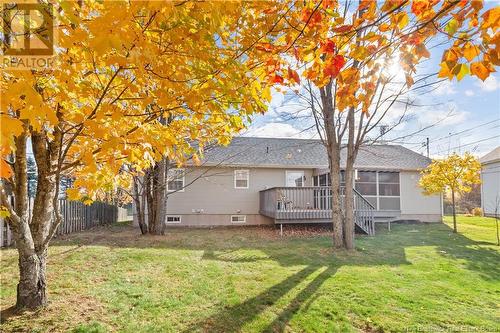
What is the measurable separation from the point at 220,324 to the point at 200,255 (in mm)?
4212

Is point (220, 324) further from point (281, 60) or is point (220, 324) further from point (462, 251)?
point (462, 251)

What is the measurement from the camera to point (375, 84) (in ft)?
10.2

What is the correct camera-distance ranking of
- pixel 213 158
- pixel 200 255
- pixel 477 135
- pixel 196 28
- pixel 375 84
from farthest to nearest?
pixel 477 135 < pixel 213 158 < pixel 200 255 < pixel 375 84 < pixel 196 28

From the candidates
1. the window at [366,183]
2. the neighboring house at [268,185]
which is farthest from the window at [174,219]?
the window at [366,183]

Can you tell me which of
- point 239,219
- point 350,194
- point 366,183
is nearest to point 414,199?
point 366,183

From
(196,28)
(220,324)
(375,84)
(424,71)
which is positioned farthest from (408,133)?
(196,28)

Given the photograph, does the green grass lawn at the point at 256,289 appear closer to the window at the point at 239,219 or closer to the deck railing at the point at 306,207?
the deck railing at the point at 306,207

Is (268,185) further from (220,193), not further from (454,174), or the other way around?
(454,174)

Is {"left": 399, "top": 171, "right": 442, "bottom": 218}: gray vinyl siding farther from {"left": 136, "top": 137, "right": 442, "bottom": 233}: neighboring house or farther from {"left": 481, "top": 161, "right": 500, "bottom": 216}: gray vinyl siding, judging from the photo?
{"left": 481, "top": 161, "right": 500, "bottom": 216}: gray vinyl siding

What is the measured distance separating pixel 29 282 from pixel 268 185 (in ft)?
43.3

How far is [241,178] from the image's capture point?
16.5 m

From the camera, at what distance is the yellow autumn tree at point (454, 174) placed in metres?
13.0

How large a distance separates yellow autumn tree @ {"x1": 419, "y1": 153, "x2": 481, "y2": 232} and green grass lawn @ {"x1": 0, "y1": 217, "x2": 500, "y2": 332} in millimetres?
4749

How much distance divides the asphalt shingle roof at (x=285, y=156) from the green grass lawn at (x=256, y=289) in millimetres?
7707
